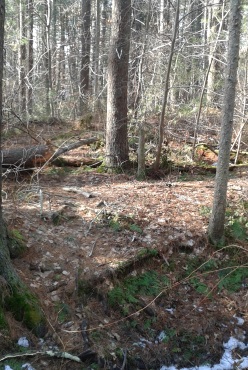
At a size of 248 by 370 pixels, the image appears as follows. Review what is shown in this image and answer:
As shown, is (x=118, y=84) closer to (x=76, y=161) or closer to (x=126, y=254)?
(x=76, y=161)

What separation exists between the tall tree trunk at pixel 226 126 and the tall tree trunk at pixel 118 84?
12.0 ft

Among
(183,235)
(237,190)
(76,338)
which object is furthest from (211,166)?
(76,338)

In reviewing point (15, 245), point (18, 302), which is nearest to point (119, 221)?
point (15, 245)

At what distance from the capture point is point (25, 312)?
161 inches

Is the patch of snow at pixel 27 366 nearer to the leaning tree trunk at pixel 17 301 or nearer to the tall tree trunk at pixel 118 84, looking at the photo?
the leaning tree trunk at pixel 17 301

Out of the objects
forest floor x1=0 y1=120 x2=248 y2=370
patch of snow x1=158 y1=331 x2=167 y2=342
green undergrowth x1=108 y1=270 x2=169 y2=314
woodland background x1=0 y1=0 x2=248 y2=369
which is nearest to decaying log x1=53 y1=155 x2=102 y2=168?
woodland background x1=0 y1=0 x2=248 y2=369

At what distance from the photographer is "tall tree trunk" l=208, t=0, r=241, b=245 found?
17.3 ft

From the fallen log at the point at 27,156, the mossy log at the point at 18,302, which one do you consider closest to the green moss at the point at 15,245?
the mossy log at the point at 18,302

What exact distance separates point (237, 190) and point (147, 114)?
3.63 m

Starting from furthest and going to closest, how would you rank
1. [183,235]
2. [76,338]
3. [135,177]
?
1. [135,177]
2. [183,235]
3. [76,338]

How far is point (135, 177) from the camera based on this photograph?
8.84 m

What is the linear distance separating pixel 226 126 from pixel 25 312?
396cm

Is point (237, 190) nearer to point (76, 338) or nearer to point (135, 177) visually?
point (135, 177)

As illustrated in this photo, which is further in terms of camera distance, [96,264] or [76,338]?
[96,264]
